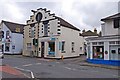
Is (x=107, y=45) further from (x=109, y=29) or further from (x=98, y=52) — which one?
(x=109, y=29)

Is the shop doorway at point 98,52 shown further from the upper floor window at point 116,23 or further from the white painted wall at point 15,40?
the white painted wall at point 15,40

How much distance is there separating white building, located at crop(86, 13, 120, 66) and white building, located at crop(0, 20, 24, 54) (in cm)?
2368

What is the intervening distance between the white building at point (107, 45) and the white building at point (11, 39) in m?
23.7

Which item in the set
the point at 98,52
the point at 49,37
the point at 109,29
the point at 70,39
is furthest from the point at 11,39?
the point at 109,29

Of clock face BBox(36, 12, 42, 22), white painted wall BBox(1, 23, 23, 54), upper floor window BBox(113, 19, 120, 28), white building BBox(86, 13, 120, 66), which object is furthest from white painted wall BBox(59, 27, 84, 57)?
white painted wall BBox(1, 23, 23, 54)

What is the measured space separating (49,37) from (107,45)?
11.9 m

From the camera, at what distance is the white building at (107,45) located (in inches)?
957

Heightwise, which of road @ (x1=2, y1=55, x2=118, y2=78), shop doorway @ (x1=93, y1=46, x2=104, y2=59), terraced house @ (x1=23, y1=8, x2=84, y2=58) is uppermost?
terraced house @ (x1=23, y1=8, x2=84, y2=58)

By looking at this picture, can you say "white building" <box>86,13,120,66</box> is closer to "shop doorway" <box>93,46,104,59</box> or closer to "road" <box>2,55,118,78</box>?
"shop doorway" <box>93,46,104,59</box>

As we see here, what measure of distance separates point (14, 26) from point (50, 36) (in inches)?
726

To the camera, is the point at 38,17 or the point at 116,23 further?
the point at 38,17

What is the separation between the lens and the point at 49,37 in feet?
112

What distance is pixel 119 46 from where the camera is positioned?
2416 cm

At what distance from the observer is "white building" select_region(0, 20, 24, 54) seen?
46.3 meters
